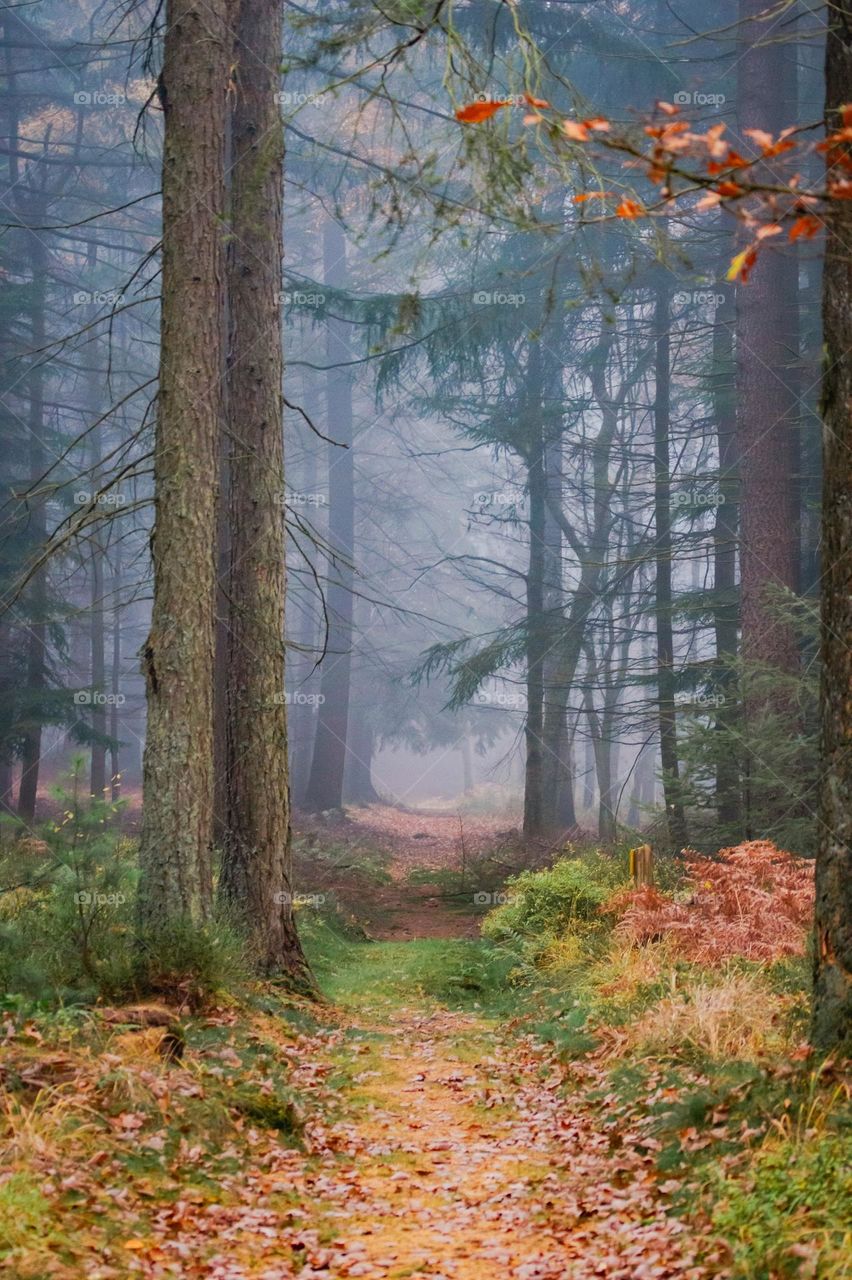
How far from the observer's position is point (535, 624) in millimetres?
19828

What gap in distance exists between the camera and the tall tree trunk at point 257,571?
8742mm

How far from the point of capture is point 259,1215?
15.2 feet

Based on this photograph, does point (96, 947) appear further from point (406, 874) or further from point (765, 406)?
point (406, 874)

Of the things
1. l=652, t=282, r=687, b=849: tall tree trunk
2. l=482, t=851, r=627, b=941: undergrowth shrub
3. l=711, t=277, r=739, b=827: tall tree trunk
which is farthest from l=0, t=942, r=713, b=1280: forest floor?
l=652, t=282, r=687, b=849: tall tree trunk

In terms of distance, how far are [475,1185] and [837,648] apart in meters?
3.11

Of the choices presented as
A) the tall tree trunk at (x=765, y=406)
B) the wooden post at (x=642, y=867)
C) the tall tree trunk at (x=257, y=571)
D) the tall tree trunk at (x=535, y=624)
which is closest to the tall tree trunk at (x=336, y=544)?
the tall tree trunk at (x=535, y=624)

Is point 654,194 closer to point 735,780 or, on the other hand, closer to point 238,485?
point 735,780

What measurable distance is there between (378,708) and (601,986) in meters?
29.2

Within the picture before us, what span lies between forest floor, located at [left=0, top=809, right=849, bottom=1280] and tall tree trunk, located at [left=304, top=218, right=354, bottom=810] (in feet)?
58.1

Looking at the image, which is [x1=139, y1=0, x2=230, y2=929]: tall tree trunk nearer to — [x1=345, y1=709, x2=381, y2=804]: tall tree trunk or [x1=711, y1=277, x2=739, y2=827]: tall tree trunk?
[x1=711, y1=277, x2=739, y2=827]: tall tree trunk

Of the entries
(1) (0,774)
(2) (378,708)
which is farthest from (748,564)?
(2) (378,708)

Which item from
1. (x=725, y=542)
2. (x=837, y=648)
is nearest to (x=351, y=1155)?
(x=837, y=648)

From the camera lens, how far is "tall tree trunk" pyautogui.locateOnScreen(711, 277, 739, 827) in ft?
43.5

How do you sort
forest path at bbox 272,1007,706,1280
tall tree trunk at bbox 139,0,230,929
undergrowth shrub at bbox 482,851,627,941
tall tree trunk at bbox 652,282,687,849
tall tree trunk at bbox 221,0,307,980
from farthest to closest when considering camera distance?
1. tall tree trunk at bbox 652,282,687,849
2. undergrowth shrub at bbox 482,851,627,941
3. tall tree trunk at bbox 221,0,307,980
4. tall tree trunk at bbox 139,0,230,929
5. forest path at bbox 272,1007,706,1280
